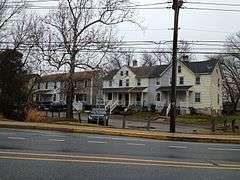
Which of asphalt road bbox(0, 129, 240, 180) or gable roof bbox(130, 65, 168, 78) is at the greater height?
gable roof bbox(130, 65, 168, 78)

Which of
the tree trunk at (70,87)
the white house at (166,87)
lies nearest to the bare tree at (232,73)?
the white house at (166,87)

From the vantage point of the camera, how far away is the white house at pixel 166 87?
75125 mm

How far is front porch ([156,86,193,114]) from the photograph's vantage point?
7412 centimetres

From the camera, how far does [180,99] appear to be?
76062mm

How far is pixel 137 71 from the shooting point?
8544 cm

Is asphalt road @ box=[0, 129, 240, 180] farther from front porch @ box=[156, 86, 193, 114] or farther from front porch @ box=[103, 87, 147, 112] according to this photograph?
front porch @ box=[103, 87, 147, 112]

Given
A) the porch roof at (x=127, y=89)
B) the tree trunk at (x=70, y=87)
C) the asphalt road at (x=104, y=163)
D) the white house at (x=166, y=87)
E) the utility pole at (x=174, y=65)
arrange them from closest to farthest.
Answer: the asphalt road at (x=104, y=163), the utility pole at (x=174, y=65), the tree trunk at (x=70, y=87), the white house at (x=166, y=87), the porch roof at (x=127, y=89)

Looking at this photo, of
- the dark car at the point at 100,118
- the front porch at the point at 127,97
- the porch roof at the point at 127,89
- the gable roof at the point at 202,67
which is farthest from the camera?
the porch roof at the point at 127,89

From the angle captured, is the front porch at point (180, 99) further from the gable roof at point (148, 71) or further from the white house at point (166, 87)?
the gable roof at point (148, 71)

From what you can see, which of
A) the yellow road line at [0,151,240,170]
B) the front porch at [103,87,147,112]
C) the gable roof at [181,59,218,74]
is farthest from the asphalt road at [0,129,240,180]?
the front porch at [103,87,147,112]

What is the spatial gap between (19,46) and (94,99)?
169 ft

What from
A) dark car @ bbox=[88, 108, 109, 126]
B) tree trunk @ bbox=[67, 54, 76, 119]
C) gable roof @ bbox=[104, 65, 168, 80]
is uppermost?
gable roof @ bbox=[104, 65, 168, 80]

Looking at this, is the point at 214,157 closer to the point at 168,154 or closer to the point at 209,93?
the point at 168,154

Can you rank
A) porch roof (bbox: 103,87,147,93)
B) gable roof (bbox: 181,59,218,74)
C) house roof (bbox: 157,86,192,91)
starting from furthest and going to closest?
porch roof (bbox: 103,87,147,93) < gable roof (bbox: 181,59,218,74) < house roof (bbox: 157,86,192,91)
